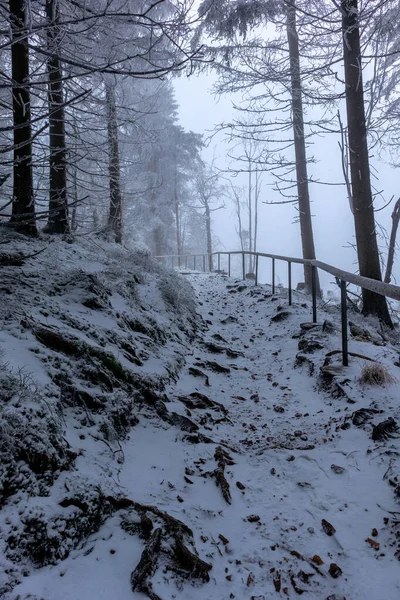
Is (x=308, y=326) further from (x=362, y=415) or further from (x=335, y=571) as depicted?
(x=335, y=571)

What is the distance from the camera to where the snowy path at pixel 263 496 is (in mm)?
1896

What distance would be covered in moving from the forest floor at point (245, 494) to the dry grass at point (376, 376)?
0.02m

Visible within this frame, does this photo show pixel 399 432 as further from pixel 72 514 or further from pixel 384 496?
pixel 72 514

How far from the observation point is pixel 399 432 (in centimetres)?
304

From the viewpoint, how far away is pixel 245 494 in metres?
2.69

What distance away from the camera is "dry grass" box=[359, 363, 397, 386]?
381 centimetres

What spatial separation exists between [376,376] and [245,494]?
204 centimetres

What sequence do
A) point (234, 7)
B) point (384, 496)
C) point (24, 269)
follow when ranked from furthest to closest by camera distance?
point (234, 7) → point (24, 269) → point (384, 496)

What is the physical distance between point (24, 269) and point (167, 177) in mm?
20959

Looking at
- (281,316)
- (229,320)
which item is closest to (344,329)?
(281,316)

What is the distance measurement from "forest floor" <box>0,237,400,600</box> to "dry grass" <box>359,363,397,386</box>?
0.7 inches

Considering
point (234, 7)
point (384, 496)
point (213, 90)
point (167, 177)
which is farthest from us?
point (167, 177)

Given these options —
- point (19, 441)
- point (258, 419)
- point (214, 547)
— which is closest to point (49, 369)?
point (19, 441)

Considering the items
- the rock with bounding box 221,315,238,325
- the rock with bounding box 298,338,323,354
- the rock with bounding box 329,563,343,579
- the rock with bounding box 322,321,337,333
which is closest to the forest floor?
the rock with bounding box 329,563,343,579
